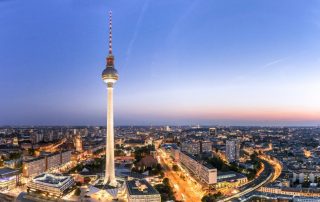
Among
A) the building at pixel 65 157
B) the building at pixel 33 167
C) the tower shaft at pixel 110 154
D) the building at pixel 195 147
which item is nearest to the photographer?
the tower shaft at pixel 110 154

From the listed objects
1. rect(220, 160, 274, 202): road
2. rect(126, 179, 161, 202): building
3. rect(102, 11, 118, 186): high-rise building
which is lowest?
rect(220, 160, 274, 202): road

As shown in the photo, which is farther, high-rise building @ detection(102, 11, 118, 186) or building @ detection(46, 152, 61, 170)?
building @ detection(46, 152, 61, 170)

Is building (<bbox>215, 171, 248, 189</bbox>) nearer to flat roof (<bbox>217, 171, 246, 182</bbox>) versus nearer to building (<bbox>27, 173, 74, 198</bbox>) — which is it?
flat roof (<bbox>217, 171, 246, 182</bbox>)

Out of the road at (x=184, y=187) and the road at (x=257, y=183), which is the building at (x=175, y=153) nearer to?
the road at (x=184, y=187)

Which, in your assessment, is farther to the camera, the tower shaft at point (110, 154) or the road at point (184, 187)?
the tower shaft at point (110, 154)

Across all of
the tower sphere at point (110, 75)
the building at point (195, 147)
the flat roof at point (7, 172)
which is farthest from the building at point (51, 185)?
the building at point (195, 147)

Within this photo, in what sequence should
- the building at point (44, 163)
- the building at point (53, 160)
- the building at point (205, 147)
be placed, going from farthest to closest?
the building at point (205, 147) → the building at point (53, 160) → the building at point (44, 163)

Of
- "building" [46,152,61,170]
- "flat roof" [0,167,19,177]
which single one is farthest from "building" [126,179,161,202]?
"building" [46,152,61,170]
